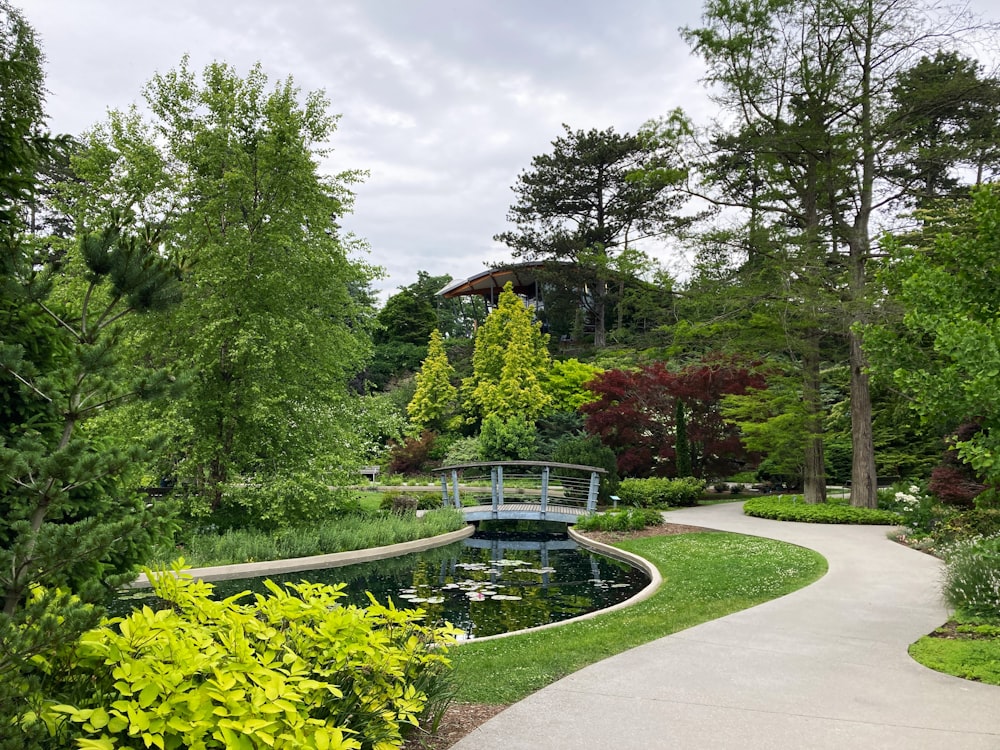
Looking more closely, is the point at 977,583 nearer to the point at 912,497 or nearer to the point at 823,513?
the point at 912,497

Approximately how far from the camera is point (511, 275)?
141 feet

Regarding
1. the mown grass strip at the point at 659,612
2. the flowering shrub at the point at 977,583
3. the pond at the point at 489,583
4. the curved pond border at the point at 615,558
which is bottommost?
the pond at the point at 489,583

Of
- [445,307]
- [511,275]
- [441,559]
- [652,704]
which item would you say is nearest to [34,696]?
[652,704]

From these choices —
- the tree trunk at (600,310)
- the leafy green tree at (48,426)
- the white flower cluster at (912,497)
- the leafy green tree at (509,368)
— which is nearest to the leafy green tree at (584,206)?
the tree trunk at (600,310)

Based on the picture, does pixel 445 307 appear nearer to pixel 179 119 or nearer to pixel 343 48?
pixel 179 119

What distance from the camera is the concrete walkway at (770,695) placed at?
3.69m

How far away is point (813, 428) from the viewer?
16281 millimetres

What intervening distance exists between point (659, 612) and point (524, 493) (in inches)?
590

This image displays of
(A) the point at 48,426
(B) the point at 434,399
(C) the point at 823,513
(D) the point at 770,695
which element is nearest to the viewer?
(A) the point at 48,426

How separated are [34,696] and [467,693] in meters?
2.88

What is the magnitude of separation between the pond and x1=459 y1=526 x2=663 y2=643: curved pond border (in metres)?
0.16

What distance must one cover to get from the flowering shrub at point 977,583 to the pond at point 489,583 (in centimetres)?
384

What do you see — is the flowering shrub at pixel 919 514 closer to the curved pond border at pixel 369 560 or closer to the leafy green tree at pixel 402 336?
the curved pond border at pixel 369 560

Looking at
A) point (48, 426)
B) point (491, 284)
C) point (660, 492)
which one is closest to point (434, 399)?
point (491, 284)
